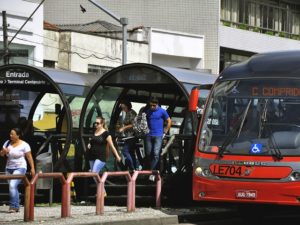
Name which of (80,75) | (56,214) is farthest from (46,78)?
(56,214)

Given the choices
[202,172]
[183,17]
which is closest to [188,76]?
[202,172]

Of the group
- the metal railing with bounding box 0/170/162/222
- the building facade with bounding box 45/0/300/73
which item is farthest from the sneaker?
the building facade with bounding box 45/0/300/73

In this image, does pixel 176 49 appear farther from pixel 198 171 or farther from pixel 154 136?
pixel 198 171

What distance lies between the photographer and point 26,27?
116ft

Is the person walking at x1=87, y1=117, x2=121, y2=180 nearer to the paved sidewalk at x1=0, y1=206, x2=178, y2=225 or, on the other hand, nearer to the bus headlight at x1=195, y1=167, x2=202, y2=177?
the paved sidewalk at x1=0, y1=206, x2=178, y2=225

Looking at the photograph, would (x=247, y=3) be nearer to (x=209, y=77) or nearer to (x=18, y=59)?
(x=18, y=59)

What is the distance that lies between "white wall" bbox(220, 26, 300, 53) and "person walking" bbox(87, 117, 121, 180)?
27.8 m

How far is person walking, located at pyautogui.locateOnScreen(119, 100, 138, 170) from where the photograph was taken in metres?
17.9

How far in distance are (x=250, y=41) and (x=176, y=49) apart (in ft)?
20.7

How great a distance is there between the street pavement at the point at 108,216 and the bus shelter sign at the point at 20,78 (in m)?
3.01

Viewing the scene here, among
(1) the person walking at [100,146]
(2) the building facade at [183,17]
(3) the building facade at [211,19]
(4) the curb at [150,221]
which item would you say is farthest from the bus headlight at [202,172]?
(2) the building facade at [183,17]

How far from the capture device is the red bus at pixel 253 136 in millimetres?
13195

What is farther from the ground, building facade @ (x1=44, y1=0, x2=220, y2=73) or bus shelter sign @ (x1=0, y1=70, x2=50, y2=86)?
building facade @ (x1=44, y1=0, x2=220, y2=73)

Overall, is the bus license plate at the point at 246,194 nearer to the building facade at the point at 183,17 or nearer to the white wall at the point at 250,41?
the building facade at the point at 183,17
